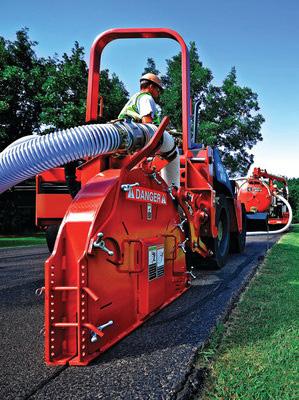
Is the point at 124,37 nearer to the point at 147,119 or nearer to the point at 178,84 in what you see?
the point at 147,119

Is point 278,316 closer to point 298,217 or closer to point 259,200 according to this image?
point 259,200

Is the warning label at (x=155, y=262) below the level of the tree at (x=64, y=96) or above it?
below

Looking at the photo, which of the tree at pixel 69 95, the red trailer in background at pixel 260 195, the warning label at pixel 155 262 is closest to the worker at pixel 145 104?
the warning label at pixel 155 262

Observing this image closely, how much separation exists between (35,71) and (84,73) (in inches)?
97.4

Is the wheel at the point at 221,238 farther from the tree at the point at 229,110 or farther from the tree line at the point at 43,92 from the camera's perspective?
the tree at the point at 229,110

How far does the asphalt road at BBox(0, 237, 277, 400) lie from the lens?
207 centimetres

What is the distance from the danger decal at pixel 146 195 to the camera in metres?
3.05

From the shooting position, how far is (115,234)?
9.14 feet

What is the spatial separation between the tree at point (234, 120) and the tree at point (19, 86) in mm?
15435

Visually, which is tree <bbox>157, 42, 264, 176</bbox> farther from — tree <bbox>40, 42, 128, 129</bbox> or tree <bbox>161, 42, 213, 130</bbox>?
tree <bbox>40, 42, 128, 129</bbox>

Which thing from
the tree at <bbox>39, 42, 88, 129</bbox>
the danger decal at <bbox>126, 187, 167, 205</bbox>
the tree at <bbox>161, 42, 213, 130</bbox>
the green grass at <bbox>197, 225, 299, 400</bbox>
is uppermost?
the tree at <bbox>161, 42, 213, 130</bbox>

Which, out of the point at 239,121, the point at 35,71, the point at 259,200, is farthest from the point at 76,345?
the point at 239,121

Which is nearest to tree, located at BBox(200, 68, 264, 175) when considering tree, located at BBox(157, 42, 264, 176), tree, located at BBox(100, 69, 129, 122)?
tree, located at BBox(157, 42, 264, 176)

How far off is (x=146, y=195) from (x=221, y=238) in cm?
330
